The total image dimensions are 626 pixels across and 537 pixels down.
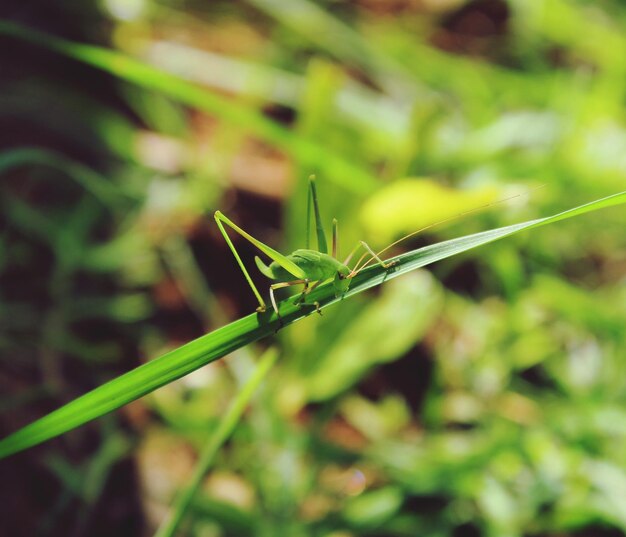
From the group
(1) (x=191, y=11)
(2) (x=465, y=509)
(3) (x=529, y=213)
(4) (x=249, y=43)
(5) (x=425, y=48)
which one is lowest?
(2) (x=465, y=509)

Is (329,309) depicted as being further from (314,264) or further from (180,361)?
(180,361)

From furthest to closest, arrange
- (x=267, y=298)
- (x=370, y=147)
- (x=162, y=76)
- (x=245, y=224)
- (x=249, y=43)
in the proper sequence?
1. (x=249, y=43)
2. (x=370, y=147)
3. (x=245, y=224)
4. (x=267, y=298)
5. (x=162, y=76)

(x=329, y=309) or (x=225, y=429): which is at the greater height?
(x=329, y=309)

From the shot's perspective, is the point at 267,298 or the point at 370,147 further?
the point at 370,147

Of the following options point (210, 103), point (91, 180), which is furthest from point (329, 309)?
point (91, 180)

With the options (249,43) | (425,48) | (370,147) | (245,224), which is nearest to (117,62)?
(245,224)

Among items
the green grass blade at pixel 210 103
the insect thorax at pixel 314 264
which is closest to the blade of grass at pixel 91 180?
the green grass blade at pixel 210 103

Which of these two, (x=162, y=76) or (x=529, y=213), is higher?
(x=162, y=76)

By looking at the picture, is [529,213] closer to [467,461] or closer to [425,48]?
[467,461]
